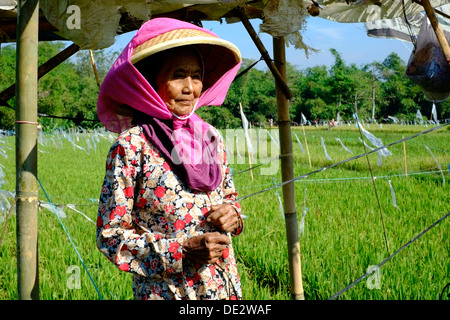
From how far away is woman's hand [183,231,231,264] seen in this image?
1221mm

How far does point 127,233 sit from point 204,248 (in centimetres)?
21

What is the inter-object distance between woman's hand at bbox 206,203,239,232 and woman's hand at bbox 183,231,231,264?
43 mm

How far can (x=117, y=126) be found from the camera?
146 cm

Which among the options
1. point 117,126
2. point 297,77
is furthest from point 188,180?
point 297,77

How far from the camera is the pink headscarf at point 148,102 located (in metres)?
1.23

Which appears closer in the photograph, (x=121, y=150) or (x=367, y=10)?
(x=121, y=150)

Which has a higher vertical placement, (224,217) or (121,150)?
(121,150)

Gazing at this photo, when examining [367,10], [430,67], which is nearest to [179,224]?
[430,67]

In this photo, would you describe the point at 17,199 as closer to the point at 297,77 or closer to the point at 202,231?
the point at 202,231

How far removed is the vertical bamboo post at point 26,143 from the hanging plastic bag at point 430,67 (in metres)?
1.67

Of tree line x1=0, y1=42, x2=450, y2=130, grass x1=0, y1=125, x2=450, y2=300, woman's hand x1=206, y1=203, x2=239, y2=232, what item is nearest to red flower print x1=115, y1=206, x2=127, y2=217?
woman's hand x1=206, y1=203, x2=239, y2=232

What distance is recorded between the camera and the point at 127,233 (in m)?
1.20

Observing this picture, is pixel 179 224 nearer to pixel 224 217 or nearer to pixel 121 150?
pixel 224 217

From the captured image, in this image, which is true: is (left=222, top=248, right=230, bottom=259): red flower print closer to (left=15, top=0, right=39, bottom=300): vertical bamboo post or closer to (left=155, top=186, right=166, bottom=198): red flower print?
(left=155, top=186, right=166, bottom=198): red flower print
